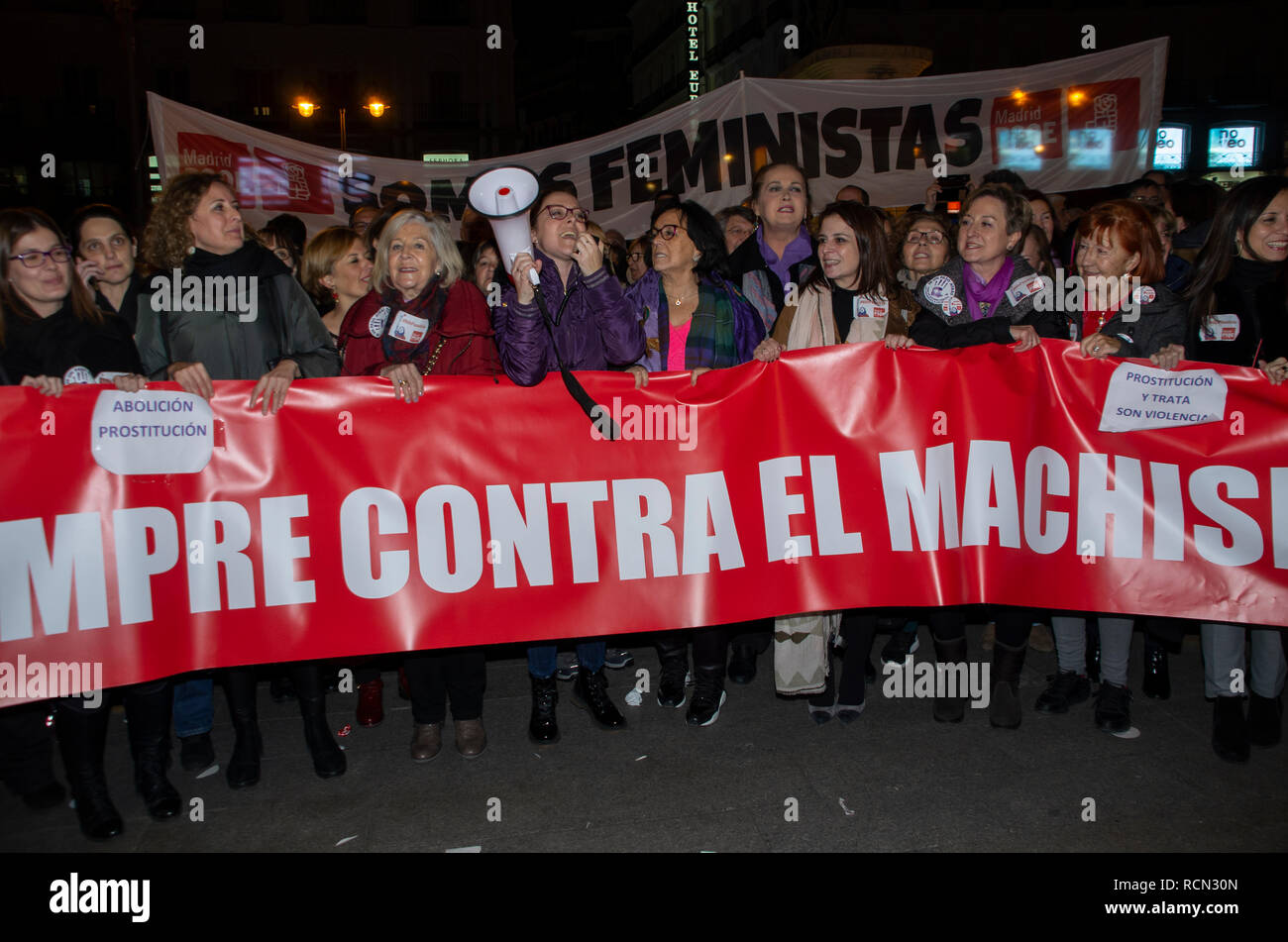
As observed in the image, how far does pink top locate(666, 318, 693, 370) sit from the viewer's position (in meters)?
4.14

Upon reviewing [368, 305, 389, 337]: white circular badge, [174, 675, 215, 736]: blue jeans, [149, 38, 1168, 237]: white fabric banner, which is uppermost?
[149, 38, 1168, 237]: white fabric banner

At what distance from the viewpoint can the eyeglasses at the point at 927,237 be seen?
14.8 ft

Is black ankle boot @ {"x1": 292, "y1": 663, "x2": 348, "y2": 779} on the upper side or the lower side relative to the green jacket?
lower

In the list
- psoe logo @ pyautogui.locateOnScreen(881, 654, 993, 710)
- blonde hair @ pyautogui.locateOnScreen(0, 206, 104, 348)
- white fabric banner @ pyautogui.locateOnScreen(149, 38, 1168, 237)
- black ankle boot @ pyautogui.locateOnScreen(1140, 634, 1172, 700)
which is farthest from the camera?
white fabric banner @ pyautogui.locateOnScreen(149, 38, 1168, 237)

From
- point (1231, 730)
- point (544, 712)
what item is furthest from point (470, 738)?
point (1231, 730)

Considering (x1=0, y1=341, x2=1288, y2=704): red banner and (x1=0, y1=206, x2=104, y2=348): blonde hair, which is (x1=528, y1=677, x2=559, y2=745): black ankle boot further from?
(x1=0, y1=206, x2=104, y2=348): blonde hair

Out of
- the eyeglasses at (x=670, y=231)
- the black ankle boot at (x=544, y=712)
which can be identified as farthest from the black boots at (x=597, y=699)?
the eyeglasses at (x=670, y=231)

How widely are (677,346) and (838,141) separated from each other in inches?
175

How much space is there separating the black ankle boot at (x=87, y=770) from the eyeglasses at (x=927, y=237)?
13.2 ft

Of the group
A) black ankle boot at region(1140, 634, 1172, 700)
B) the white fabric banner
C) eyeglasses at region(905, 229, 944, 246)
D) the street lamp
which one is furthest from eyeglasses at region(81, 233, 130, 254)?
the street lamp

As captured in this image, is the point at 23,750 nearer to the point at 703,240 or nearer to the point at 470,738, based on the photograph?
the point at 470,738

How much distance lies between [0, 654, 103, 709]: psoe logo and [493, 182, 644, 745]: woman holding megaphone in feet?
6.07
